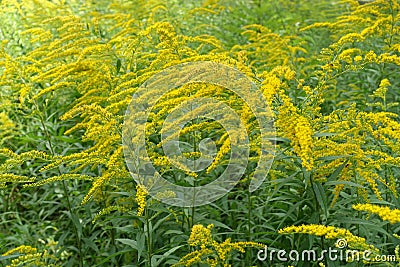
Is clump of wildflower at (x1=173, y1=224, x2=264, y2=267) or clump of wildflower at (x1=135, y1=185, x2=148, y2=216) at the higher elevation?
clump of wildflower at (x1=135, y1=185, x2=148, y2=216)

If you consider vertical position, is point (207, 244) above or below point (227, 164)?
below

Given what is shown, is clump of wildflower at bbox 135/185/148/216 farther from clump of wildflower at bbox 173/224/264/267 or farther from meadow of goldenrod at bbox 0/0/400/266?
clump of wildflower at bbox 173/224/264/267

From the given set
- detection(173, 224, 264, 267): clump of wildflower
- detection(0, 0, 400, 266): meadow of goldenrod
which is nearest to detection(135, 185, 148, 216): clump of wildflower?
detection(0, 0, 400, 266): meadow of goldenrod

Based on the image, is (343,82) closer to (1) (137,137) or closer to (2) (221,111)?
(2) (221,111)

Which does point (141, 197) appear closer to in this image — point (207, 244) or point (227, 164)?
point (207, 244)

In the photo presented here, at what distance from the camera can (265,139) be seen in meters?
2.75

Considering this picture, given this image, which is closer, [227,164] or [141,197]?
[141,197]

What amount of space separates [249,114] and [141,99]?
0.62 metres

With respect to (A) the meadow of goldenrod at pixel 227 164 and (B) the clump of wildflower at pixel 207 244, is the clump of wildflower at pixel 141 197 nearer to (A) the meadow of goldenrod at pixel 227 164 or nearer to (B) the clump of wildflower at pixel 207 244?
(A) the meadow of goldenrod at pixel 227 164

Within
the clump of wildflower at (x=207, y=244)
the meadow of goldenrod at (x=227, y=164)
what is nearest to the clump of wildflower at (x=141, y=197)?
the meadow of goldenrod at (x=227, y=164)

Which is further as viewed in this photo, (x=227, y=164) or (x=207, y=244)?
(x=227, y=164)

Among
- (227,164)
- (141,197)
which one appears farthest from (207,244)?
(227,164)

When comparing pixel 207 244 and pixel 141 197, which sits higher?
pixel 141 197

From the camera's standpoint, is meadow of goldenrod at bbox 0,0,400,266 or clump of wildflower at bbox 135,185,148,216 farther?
meadow of goldenrod at bbox 0,0,400,266
